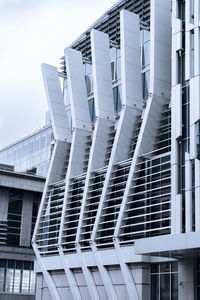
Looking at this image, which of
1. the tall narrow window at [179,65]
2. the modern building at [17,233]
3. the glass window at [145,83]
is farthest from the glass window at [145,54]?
the modern building at [17,233]

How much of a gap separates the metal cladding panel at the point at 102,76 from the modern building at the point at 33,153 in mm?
20868

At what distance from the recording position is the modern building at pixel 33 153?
69.5 m

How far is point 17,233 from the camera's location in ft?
195

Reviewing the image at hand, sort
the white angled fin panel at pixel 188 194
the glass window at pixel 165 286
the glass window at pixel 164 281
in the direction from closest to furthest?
1. the white angled fin panel at pixel 188 194
2. the glass window at pixel 164 281
3. the glass window at pixel 165 286

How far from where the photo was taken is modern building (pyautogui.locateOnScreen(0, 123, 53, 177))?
69.5 m

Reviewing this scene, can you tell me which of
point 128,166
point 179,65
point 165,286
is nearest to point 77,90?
point 128,166

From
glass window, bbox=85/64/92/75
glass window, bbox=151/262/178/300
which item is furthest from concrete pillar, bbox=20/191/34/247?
glass window, bbox=151/262/178/300

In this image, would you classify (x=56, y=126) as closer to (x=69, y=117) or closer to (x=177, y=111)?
(x=69, y=117)

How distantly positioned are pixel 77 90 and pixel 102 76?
3.65 meters

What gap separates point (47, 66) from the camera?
52094 millimetres

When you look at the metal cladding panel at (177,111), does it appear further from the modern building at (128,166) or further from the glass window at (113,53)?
the glass window at (113,53)

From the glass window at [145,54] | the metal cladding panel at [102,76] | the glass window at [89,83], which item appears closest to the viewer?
the glass window at [145,54]

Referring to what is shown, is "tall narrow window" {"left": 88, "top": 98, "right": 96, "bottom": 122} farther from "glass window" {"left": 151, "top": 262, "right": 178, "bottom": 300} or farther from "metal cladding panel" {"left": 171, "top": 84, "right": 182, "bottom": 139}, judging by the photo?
"glass window" {"left": 151, "top": 262, "right": 178, "bottom": 300}

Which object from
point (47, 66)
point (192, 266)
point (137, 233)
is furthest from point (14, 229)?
point (192, 266)
